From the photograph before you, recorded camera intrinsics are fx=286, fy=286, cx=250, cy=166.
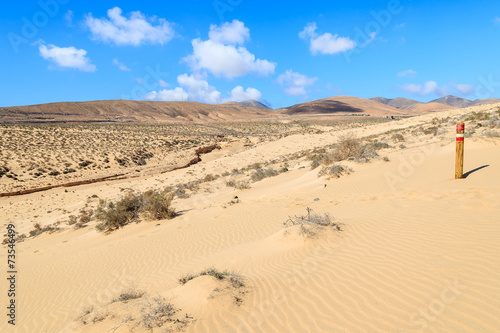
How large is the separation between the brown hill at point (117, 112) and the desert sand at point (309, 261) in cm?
6992

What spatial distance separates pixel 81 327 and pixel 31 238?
12.0 metres

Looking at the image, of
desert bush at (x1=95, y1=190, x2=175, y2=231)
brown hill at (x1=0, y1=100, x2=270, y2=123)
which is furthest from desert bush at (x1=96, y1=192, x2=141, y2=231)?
brown hill at (x1=0, y1=100, x2=270, y2=123)

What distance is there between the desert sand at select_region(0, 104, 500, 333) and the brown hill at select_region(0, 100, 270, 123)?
69.9 m

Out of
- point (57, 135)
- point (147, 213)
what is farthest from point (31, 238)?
Answer: point (57, 135)

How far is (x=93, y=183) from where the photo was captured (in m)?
24.2

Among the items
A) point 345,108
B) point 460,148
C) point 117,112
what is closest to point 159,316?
point 460,148

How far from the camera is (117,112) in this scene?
9019cm

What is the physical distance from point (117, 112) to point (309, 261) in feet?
320

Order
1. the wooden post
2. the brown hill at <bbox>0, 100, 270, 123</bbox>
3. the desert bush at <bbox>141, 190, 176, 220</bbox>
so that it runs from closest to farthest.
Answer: the wooden post → the desert bush at <bbox>141, 190, 176, 220</bbox> → the brown hill at <bbox>0, 100, 270, 123</bbox>

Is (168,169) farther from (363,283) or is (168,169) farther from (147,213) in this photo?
(363,283)

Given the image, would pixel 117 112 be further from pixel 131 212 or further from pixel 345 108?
pixel 345 108

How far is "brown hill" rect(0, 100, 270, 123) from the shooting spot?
69.6 meters

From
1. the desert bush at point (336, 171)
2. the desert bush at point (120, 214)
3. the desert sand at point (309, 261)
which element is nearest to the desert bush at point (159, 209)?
the desert sand at point (309, 261)

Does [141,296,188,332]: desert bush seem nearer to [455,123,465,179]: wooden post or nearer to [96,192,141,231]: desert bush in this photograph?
[455,123,465,179]: wooden post
